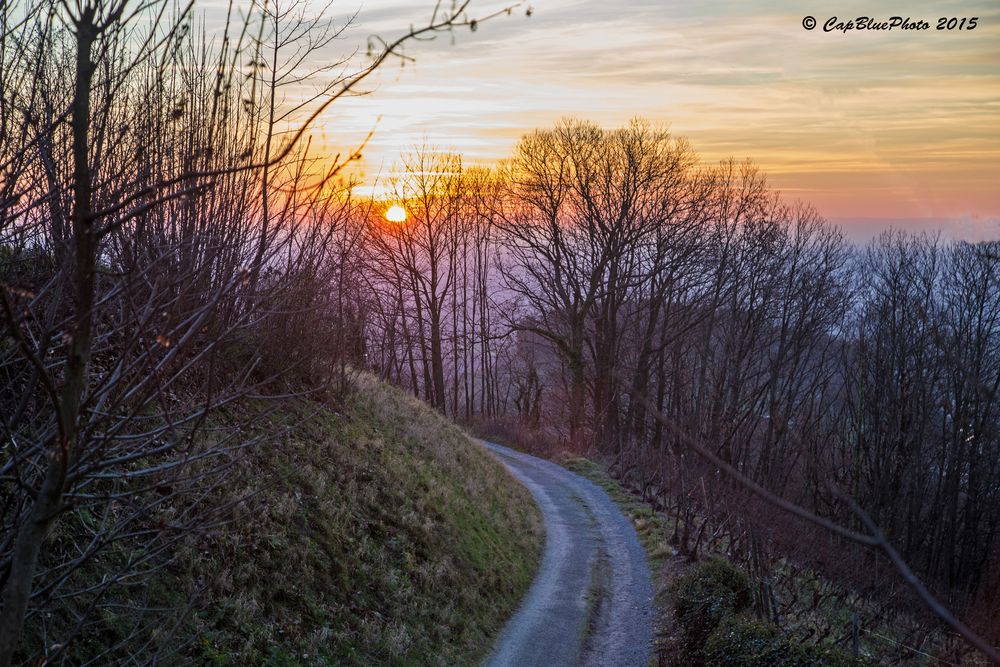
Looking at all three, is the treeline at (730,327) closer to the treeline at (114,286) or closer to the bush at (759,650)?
the bush at (759,650)

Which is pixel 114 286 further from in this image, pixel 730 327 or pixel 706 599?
pixel 730 327

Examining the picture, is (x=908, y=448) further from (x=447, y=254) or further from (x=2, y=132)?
(x=2, y=132)

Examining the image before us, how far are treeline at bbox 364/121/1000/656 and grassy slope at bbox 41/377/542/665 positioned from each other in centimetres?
1357

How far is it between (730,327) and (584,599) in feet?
87.7

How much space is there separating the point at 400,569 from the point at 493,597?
101 inches

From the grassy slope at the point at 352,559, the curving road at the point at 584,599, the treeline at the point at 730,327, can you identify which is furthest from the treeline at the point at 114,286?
the treeline at the point at 730,327

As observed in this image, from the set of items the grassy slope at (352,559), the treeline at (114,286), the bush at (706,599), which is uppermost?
the treeline at (114,286)

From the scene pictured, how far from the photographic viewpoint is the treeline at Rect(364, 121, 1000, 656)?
111 feet

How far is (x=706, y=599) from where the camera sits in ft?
44.2

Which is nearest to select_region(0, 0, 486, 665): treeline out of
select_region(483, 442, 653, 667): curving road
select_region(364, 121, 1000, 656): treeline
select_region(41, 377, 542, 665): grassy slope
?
select_region(41, 377, 542, 665): grassy slope

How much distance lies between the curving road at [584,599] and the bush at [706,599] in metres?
0.92

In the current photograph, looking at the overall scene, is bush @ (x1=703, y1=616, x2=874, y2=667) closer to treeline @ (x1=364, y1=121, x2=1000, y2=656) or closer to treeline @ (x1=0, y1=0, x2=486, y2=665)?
treeline @ (x1=0, y1=0, x2=486, y2=665)

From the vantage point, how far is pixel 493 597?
15.1m

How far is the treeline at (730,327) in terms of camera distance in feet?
111
